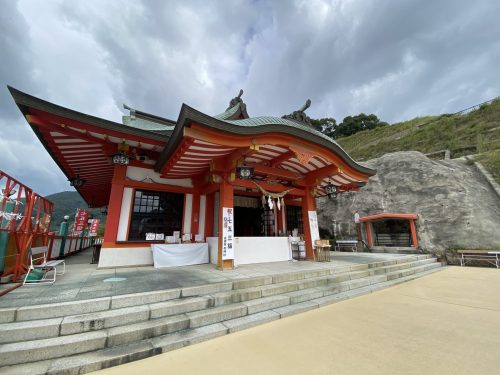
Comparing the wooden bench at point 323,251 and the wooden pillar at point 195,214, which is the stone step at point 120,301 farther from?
the wooden pillar at point 195,214

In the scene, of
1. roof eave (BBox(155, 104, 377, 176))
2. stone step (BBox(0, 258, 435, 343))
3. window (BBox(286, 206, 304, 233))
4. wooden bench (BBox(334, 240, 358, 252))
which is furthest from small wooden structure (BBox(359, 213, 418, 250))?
stone step (BBox(0, 258, 435, 343))

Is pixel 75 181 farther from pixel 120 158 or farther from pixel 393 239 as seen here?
pixel 393 239

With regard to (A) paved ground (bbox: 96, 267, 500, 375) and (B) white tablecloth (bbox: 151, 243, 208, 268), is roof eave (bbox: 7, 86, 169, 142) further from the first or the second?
(A) paved ground (bbox: 96, 267, 500, 375)

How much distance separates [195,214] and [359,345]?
239 inches

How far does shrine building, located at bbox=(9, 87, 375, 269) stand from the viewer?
4801 mm

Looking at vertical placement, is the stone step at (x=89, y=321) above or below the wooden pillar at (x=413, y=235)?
below

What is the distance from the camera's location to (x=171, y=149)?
517 cm

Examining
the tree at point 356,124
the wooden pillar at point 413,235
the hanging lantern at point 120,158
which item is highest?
the tree at point 356,124

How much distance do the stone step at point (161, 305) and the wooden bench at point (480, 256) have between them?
7385 millimetres

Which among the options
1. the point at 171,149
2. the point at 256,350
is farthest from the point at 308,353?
the point at 171,149

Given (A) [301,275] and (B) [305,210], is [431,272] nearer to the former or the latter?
(B) [305,210]

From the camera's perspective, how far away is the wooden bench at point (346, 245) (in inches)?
493

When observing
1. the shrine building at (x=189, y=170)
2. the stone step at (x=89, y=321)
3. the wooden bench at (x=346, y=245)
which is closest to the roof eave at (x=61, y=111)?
the shrine building at (x=189, y=170)

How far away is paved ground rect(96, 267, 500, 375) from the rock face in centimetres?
761
